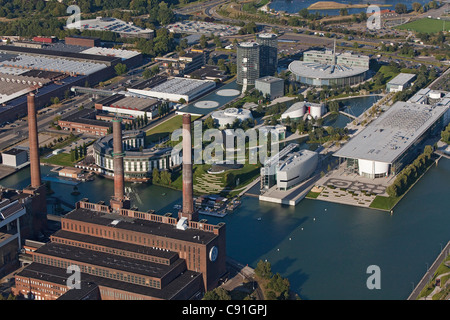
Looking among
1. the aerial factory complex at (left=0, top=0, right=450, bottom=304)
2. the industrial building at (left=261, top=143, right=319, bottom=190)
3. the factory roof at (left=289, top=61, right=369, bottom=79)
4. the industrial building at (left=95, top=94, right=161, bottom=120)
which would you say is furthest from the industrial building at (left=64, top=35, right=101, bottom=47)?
the industrial building at (left=261, top=143, right=319, bottom=190)

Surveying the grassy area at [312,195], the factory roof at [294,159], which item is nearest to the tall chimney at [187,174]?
the factory roof at [294,159]

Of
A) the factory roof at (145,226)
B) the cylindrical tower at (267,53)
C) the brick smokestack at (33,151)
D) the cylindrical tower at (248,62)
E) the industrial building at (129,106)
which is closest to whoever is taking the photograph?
the factory roof at (145,226)

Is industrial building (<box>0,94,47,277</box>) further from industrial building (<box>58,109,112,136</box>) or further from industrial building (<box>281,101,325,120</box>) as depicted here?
industrial building (<box>281,101,325,120</box>)

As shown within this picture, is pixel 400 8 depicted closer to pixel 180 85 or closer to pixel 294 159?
pixel 180 85

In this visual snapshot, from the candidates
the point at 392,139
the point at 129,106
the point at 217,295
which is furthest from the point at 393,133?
the point at 217,295

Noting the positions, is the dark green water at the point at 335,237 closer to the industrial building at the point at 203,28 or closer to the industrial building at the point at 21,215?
the industrial building at the point at 21,215

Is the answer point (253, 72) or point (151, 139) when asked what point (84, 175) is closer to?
point (151, 139)
